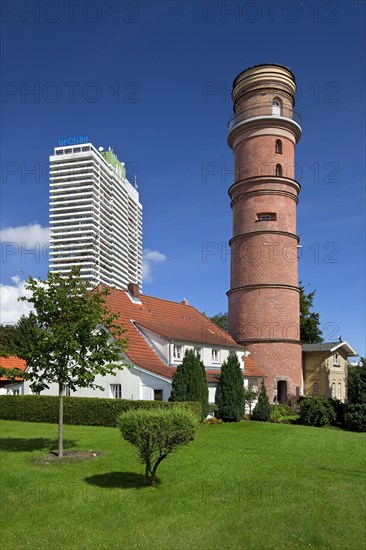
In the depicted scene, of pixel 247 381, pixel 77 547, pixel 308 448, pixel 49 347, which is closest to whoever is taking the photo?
pixel 77 547

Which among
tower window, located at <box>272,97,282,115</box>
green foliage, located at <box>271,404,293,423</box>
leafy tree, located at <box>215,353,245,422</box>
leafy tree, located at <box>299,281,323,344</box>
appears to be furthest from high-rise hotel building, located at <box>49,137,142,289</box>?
leafy tree, located at <box>215,353,245,422</box>

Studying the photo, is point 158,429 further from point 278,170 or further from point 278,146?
point 278,146

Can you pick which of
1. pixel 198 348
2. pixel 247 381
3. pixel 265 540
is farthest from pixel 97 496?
pixel 247 381

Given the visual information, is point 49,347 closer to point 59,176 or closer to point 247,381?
point 247,381

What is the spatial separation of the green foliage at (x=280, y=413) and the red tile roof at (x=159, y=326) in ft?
9.74

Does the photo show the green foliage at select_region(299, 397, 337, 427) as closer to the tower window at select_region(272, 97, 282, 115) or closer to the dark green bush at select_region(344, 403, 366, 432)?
the dark green bush at select_region(344, 403, 366, 432)

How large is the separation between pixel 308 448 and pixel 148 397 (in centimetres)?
1034

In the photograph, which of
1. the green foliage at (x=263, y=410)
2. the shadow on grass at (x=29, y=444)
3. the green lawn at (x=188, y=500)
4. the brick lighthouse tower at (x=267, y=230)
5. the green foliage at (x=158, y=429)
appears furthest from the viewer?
the brick lighthouse tower at (x=267, y=230)

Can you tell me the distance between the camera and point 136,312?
32500 millimetres

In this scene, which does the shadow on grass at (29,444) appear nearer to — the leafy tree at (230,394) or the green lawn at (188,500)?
the green lawn at (188,500)

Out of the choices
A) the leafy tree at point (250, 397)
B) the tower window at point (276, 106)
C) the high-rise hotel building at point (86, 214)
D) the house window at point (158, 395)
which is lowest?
the leafy tree at point (250, 397)

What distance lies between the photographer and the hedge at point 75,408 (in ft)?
75.2

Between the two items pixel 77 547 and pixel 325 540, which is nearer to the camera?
pixel 77 547

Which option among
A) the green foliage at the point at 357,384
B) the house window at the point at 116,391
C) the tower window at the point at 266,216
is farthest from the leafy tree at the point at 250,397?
the tower window at the point at 266,216
